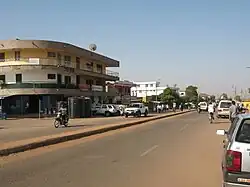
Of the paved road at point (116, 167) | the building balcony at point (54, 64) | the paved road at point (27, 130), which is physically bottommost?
the paved road at point (27, 130)

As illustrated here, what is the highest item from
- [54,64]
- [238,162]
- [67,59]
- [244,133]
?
[67,59]

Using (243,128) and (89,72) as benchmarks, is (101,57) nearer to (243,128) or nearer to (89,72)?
(89,72)

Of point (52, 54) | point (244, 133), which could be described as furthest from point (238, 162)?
point (52, 54)

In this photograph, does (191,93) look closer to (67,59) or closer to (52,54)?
(67,59)

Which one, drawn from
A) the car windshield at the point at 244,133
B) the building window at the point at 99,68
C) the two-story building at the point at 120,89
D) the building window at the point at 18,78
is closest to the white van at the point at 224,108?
the building window at the point at 18,78

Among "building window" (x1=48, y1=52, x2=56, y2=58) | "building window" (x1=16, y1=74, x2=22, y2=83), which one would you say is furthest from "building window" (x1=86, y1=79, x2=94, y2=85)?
"building window" (x1=16, y1=74, x2=22, y2=83)

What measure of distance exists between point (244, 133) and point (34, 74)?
1942 inches

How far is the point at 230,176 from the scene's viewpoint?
19.6 ft

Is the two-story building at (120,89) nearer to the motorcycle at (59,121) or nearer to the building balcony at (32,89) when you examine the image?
the building balcony at (32,89)

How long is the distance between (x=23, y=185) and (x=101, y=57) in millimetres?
61772

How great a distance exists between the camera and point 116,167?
10938 millimetres

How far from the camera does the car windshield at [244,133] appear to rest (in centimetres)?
614

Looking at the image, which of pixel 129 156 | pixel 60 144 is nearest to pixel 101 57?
pixel 60 144

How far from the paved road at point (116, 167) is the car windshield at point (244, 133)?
2.48m
